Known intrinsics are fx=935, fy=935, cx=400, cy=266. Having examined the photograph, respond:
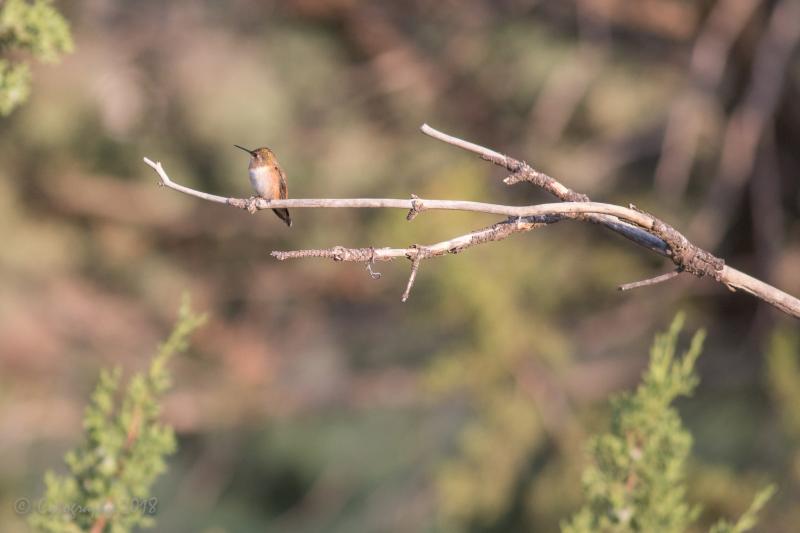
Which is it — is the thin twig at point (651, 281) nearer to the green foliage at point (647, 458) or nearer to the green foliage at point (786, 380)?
the green foliage at point (647, 458)

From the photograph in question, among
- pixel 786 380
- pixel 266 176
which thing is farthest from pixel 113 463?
pixel 786 380

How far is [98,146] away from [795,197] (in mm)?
3270

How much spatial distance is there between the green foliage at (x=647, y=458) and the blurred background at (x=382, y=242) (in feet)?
6.98

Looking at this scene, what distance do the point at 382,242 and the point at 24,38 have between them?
2103 millimetres

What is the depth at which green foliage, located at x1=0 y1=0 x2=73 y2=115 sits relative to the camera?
1.39m

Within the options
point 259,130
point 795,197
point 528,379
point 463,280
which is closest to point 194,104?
point 259,130

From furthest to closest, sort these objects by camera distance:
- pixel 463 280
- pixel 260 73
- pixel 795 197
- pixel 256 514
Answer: pixel 256 514 < pixel 260 73 < pixel 795 197 < pixel 463 280

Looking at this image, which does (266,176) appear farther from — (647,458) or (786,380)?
(786,380)

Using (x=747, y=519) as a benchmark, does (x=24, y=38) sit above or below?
above

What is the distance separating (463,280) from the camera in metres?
3.61

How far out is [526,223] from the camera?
3.50 feet

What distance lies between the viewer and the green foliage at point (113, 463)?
136 centimetres

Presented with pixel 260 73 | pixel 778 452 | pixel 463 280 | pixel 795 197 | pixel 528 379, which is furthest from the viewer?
pixel 260 73

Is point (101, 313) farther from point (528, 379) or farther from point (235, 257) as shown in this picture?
point (528, 379)
